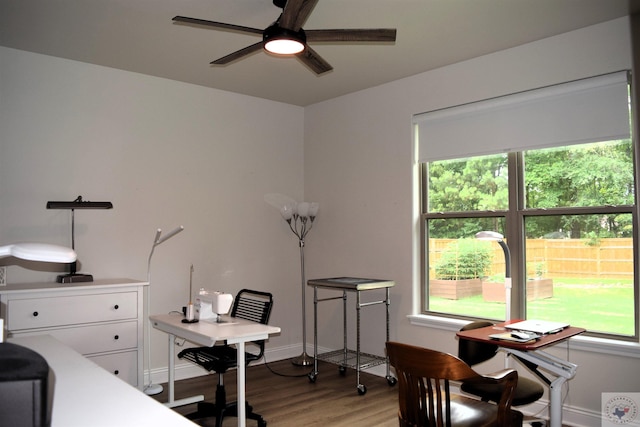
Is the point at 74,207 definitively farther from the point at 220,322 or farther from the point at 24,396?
the point at 24,396

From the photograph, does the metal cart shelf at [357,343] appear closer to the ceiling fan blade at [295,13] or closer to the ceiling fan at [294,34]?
the ceiling fan at [294,34]

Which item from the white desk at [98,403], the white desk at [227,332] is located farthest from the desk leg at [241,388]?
the white desk at [98,403]

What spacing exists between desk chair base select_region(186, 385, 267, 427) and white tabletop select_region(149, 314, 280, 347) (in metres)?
0.45

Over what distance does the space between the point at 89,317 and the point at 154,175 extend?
1461 mm

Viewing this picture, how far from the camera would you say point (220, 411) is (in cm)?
334

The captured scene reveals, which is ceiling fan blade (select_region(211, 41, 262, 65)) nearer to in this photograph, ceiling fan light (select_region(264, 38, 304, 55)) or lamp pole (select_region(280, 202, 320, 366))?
ceiling fan light (select_region(264, 38, 304, 55))

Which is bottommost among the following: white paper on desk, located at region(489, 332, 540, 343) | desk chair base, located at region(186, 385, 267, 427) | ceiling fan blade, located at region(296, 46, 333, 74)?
desk chair base, located at region(186, 385, 267, 427)

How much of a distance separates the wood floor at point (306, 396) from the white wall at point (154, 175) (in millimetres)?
518

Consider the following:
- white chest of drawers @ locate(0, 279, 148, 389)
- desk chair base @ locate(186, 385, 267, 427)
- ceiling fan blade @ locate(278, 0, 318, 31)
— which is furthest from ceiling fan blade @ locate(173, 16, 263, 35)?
desk chair base @ locate(186, 385, 267, 427)

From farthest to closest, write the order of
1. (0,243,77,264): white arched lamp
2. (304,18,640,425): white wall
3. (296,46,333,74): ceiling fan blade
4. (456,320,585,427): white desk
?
(304,18,640,425): white wall < (296,46,333,74): ceiling fan blade < (456,320,585,427): white desk < (0,243,77,264): white arched lamp

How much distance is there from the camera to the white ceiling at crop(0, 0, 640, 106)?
10.5 ft

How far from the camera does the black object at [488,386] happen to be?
2857 mm

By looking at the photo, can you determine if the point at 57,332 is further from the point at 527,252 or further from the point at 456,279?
the point at 527,252

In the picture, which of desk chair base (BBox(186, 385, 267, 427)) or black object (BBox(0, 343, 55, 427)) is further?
desk chair base (BBox(186, 385, 267, 427))
